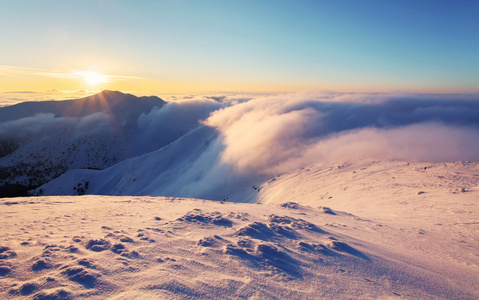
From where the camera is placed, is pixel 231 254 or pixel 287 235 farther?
pixel 287 235

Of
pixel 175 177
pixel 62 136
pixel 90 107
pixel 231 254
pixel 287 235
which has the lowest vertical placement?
pixel 62 136

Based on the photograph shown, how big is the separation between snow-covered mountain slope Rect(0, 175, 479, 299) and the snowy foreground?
0.06 ft

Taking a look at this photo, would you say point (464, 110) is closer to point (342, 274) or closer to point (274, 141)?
point (274, 141)

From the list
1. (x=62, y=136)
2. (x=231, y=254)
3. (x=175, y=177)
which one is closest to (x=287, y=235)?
(x=231, y=254)

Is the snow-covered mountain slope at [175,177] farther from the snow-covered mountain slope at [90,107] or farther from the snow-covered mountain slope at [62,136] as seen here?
the snow-covered mountain slope at [90,107]

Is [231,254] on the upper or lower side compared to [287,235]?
upper

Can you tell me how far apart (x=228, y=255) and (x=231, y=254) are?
64 mm

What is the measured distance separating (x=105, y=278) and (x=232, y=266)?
1709 mm

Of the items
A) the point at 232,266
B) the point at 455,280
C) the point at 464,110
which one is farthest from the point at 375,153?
the point at 464,110

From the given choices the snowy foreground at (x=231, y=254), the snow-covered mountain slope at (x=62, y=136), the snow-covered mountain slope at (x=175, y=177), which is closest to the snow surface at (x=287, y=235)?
the snowy foreground at (x=231, y=254)

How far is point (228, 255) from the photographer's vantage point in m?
3.76

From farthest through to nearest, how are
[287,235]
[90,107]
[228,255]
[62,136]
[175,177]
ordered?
[90,107] < [62,136] < [175,177] < [287,235] < [228,255]

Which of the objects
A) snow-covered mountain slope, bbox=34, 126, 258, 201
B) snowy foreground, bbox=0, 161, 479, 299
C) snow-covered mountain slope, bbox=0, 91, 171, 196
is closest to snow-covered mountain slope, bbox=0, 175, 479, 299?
snowy foreground, bbox=0, 161, 479, 299

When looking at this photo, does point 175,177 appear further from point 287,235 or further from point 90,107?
point 90,107
